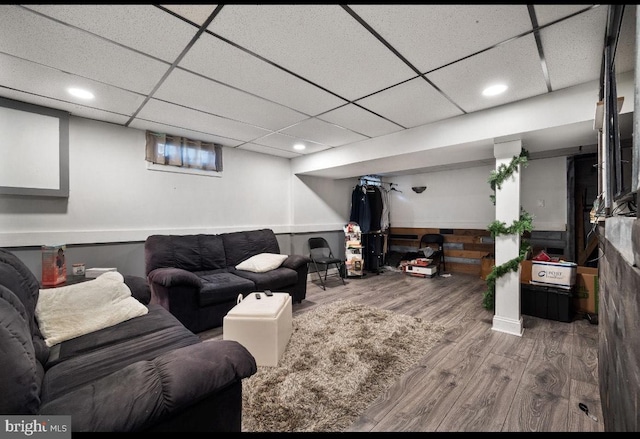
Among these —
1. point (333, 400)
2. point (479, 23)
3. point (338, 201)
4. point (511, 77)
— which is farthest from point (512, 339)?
point (338, 201)

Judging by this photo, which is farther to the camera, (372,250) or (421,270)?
(372,250)

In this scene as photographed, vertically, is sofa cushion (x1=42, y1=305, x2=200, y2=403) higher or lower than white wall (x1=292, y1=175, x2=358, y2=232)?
lower

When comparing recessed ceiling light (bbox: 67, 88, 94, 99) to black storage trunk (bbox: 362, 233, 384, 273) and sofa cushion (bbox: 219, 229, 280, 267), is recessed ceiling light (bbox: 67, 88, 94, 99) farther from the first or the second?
black storage trunk (bbox: 362, 233, 384, 273)

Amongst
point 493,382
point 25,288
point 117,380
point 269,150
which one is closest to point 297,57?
point 117,380

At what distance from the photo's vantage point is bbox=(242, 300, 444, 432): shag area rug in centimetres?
149

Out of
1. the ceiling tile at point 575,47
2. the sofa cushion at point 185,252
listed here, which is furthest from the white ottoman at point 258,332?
the ceiling tile at point 575,47

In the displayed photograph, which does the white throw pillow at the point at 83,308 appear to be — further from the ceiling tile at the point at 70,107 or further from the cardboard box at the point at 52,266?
the ceiling tile at the point at 70,107

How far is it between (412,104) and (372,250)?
11.6 feet

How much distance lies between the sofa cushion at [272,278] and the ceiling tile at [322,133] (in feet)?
5.86

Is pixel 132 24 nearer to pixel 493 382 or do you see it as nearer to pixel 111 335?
pixel 111 335

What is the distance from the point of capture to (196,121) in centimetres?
288

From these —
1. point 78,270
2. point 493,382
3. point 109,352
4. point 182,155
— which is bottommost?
point 493,382

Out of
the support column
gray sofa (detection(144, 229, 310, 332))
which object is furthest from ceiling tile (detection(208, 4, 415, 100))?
gray sofa (detection(144, 229, 310, 332))

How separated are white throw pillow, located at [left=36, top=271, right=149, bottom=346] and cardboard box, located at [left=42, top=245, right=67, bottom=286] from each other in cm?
64
